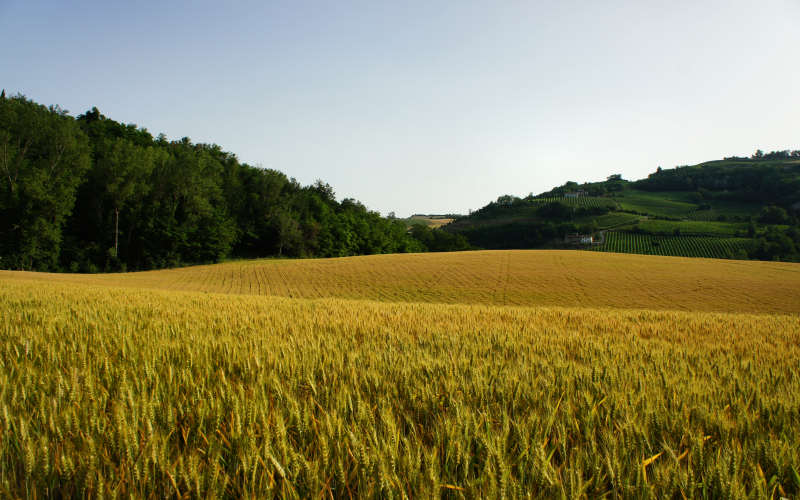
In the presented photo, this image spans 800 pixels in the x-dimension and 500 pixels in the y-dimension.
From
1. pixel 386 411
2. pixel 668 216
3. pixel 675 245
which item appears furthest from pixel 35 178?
pixel 668 216

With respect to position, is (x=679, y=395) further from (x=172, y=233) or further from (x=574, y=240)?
(x=574, y=240)

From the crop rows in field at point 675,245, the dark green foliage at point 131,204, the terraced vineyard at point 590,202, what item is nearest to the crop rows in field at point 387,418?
the dark green foliage at point 131,204

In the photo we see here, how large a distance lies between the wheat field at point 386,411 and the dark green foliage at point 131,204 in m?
56.6

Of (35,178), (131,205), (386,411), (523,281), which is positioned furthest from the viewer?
(131,205)

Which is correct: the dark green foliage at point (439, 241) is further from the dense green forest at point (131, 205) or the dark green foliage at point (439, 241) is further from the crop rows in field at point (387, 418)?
the crop rows in field at point (387, 418)

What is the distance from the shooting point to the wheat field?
108cm

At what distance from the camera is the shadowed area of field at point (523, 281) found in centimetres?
2448

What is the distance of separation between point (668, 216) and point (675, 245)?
3704 cm

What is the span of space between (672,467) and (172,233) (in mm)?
65920

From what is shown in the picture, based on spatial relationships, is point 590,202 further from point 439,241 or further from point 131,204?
point 131,204

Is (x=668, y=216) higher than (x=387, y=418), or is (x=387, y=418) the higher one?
(x=668, y=216)

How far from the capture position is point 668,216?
4818 inches

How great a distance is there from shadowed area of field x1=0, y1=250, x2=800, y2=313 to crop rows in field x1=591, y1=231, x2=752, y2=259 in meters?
49.5

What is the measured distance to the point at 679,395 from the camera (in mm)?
2041
